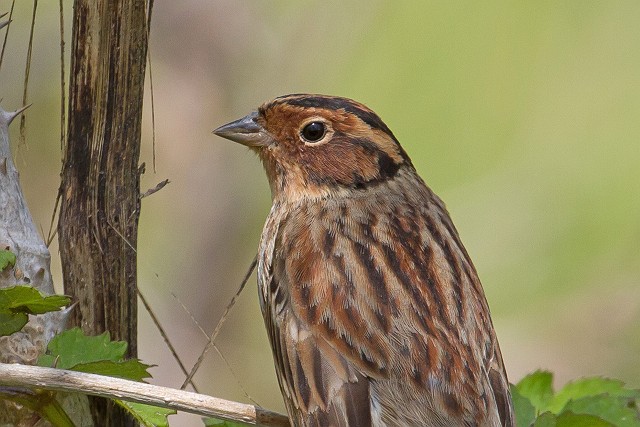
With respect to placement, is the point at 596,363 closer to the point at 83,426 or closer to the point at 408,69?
the point at 408,69

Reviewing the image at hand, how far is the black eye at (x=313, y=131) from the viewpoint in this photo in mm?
3910

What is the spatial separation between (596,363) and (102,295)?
4523 millimetres

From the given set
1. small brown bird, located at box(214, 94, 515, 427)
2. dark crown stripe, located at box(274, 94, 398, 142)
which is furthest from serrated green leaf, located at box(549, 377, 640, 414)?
dark crown stripe, located at box(274, 94, 398, 142)

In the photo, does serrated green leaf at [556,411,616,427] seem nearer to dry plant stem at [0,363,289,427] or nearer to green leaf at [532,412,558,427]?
green leaf at [532,412,558,427]

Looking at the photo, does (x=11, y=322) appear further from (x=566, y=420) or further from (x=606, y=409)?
(x=606, y=409)

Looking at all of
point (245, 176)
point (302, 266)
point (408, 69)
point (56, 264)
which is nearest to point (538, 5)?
point (408, 69)

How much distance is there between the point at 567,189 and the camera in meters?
7.57

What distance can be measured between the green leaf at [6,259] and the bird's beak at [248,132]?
1373 mm

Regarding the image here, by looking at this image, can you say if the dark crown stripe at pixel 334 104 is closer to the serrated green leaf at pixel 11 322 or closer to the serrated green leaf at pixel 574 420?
the serrated green leaf at pixel 574 420

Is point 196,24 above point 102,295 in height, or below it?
above

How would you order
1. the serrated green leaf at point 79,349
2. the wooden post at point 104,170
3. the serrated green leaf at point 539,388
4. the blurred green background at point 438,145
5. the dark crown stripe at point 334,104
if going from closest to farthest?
1. the serrated green leaf at point 79,349
2. the wooden post at point 104,170
3. the serrated green leaf at point 539,388
4. the dark crown stripe at point 334,104
5. the blurred green background at point 438,145

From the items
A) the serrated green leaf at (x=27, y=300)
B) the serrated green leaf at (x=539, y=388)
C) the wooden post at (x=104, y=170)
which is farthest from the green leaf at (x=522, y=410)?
the serrated green leaf at (x=27, y=300)

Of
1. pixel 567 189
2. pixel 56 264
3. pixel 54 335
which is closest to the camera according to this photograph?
pixel 54 335

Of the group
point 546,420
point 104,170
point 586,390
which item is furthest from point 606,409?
point 104,170
